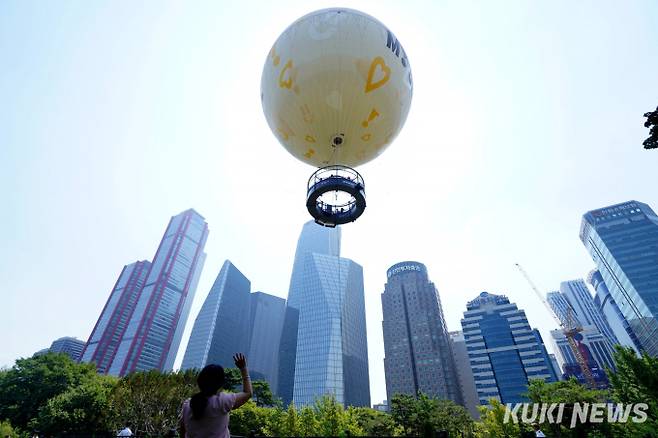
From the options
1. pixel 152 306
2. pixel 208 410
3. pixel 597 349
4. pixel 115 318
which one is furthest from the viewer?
pixel 597 349

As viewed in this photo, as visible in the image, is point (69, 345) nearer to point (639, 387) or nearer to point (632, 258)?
point (639, 387)

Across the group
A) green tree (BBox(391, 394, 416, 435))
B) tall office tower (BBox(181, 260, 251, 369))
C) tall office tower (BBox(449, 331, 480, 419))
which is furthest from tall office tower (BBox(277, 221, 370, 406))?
green tree (BBox(391, 394, 416, 435))

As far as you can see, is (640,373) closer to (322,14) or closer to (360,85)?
(360,85)

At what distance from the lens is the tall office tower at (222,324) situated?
155675 millimetres

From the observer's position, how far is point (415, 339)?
437 ft

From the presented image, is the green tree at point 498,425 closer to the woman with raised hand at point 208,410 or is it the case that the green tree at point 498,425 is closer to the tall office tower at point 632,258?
the woman with raised hand at point 208,410

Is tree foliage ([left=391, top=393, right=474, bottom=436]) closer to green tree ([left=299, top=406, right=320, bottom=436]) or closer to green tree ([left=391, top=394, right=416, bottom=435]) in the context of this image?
green tree ([left=391, top=394, right=416, bottom=435])

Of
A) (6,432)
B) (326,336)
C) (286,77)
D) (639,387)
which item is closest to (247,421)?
(6,432)

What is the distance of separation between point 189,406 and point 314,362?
13814 centimetres

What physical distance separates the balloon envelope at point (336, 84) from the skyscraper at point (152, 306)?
145 m

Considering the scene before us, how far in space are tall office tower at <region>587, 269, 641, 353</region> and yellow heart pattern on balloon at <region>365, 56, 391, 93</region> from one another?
179 meters

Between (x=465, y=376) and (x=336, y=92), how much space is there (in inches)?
6375

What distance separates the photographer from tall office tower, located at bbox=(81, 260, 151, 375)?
124 meters

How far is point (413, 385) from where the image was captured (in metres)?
124
